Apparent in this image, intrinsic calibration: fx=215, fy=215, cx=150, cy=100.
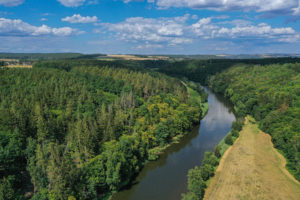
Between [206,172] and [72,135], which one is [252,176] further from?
[72,135]

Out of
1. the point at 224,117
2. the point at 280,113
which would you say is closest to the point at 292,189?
the point at 280,113

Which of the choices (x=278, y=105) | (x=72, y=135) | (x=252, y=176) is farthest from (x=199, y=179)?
(x=278, y=105)

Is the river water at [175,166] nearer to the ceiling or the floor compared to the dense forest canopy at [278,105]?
nearer to the floor

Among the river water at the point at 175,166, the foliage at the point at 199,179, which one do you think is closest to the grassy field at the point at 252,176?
the foliage at the point at 199,179

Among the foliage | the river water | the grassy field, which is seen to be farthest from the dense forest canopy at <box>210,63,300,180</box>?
the foliage

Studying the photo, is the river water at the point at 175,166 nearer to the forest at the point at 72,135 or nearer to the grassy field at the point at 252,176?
the forest at the point at 72,135

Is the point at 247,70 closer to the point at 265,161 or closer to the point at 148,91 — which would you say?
the point at 148,91
